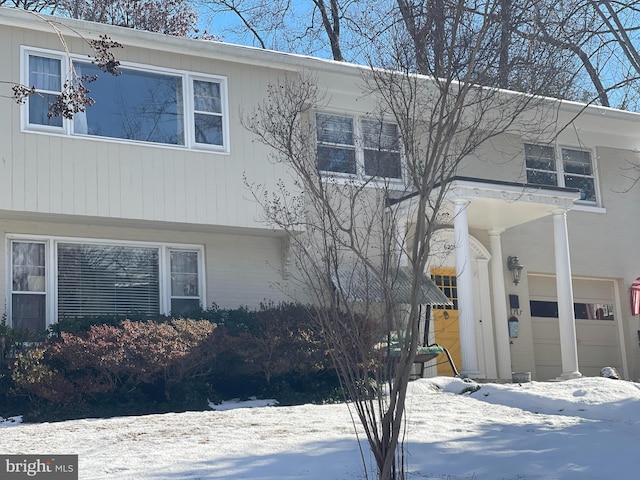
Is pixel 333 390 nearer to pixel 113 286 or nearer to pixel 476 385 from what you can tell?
pixel 476 385

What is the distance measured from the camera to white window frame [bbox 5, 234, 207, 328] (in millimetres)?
13398

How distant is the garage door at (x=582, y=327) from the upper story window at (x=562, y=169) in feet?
6.37

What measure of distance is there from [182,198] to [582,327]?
935 centimetres

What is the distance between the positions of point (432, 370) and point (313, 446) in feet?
24.8

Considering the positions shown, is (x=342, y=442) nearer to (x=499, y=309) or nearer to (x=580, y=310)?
(x=499, y=309)

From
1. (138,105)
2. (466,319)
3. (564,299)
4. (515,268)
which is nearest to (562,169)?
(515,268)

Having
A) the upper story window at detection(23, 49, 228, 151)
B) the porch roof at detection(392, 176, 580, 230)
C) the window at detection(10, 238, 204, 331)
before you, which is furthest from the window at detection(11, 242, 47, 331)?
the porch roof at detection(392, 176, 580, 230)

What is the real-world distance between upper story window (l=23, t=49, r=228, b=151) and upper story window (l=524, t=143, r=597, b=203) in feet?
22.1

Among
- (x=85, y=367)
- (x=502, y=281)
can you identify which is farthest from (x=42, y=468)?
(x=502, y=281)

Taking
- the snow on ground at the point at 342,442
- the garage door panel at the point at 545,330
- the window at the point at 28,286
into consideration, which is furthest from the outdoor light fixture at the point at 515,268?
the window at the point at 28,286

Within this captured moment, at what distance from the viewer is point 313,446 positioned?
28.5ft

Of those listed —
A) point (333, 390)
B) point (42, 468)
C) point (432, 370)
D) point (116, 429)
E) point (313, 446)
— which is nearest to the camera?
point (42, 468)

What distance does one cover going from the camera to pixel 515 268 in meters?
17.5

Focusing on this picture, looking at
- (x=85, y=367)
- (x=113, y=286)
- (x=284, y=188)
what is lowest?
(x=85, y=367)
